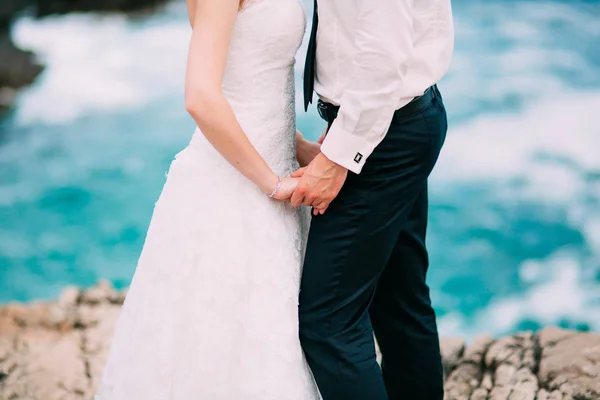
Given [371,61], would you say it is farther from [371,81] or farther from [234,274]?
[234,274]

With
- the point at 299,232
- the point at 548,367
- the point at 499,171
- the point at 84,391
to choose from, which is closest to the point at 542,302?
the point at 499,171

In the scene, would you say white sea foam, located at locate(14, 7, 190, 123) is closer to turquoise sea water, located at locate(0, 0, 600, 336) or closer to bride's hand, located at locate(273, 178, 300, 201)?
turquoise sea water, located at locate(0, 0, 600, 336)

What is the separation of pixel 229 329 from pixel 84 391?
1110 millimetres

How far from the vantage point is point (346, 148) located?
1.31 metres

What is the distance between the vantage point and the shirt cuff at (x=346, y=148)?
4.28 feet

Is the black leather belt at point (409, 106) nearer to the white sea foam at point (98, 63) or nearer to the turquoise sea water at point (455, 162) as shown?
the turquoise sea water at point (455, 162)

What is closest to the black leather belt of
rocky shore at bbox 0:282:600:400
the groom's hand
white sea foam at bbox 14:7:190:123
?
the groom's hand

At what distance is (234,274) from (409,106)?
472 mm

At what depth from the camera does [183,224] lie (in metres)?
1.46

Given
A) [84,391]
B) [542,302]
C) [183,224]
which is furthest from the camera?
[542,302]

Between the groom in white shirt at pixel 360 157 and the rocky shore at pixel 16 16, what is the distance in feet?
19.2

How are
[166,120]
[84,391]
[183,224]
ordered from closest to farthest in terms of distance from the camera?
1. [183,224]
2. [84,391]
3. [166,120]

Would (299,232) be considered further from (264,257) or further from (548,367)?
(548,367)

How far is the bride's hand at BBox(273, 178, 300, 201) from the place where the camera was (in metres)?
1.41
